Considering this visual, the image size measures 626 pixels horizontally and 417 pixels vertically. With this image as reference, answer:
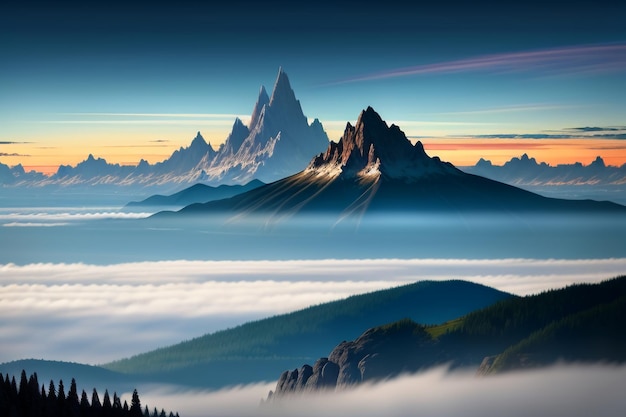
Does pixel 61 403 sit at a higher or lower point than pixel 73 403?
lower

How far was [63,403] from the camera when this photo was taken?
196375 mm

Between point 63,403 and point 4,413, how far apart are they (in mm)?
12366

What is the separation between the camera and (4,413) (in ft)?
618

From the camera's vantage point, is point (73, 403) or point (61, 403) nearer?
point (73, 403)

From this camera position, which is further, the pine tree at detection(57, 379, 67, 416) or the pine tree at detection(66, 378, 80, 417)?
the pine tree at detection(57, 379, 67, 416)

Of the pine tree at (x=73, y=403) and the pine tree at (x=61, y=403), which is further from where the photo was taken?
the pine tree at (x=61, y=403)
